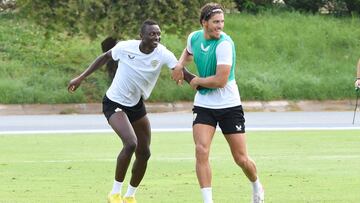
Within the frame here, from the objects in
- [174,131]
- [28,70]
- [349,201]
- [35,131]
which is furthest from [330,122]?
[349,201]

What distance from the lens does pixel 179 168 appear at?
46.6 feet

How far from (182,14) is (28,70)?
4.76m

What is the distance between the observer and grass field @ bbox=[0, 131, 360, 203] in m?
11.4

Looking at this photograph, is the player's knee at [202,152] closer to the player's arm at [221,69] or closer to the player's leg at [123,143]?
the player's arm at [221,69]

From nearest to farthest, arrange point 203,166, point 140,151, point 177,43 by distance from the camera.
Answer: point 203,166, point 140,151, point 177,43

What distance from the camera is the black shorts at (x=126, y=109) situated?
10.8m

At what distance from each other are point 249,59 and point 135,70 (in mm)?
19428

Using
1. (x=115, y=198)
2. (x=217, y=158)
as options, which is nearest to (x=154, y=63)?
(x=115, y=198)

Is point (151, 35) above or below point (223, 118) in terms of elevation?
above

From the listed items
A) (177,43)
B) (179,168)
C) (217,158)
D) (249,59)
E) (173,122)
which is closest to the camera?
(179,168)

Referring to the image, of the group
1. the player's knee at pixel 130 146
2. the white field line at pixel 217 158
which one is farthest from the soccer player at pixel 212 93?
the white field line at pixel 217 158

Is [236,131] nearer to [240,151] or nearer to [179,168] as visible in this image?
[240,151]

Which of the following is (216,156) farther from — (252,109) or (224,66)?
(252,109)

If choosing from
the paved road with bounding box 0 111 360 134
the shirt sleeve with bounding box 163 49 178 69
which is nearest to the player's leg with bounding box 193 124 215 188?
the shirt sleeve with bounding box 163 49 178 69
